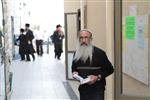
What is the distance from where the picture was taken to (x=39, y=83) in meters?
12.6

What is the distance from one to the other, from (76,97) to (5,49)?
3052 mm

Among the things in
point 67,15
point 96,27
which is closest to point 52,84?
point 67,15

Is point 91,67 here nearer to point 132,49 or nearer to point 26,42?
point 132,49

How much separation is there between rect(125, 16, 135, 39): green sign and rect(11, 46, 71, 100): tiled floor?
302 centimetres

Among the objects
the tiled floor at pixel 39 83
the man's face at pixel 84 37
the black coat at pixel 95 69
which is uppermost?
the man's face at pixel 84 37

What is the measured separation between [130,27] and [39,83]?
229 inches

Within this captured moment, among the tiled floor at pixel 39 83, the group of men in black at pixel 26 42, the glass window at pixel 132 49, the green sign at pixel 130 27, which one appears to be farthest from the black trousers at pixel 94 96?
the group of men in black at pixel 26 42

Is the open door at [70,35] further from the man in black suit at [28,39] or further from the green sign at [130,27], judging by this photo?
the man in black suit at [28,39]

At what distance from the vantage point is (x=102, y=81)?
5.90 m

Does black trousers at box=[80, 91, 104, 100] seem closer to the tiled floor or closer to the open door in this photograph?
the tiled floor

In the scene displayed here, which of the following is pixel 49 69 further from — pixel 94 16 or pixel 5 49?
pixel 5 49

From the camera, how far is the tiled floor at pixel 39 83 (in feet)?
33.5

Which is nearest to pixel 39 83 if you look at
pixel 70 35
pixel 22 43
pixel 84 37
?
pixel 70 35

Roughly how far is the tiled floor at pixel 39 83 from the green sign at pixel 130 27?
302 centimetres
